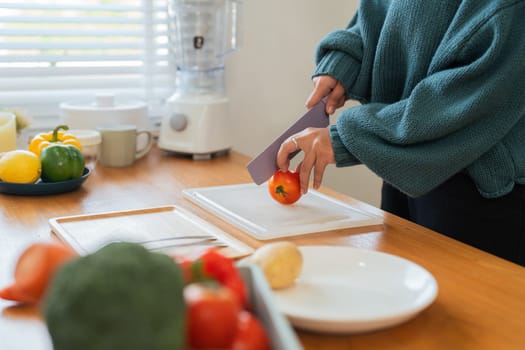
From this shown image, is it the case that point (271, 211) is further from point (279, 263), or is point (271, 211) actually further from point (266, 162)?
point (279, 263)

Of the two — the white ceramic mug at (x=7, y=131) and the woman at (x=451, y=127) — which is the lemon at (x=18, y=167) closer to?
the white ceramic mug at (x=7, y=131)

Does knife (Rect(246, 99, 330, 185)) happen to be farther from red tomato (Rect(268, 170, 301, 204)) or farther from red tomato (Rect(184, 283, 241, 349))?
red tomato (Rect(184, 283, 241, 349))

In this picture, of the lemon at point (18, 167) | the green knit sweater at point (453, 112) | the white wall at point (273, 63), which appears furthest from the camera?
the white wall at point (273, 63)

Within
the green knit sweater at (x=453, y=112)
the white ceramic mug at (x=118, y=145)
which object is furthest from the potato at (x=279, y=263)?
the white ceramic mug at (x=118, y=145)

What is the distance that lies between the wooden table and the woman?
112mm

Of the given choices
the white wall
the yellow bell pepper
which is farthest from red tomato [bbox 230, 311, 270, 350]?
the white wall

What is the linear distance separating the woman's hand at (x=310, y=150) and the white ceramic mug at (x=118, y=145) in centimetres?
55

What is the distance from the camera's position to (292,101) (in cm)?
221

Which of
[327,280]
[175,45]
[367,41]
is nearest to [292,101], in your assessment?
[175,45]

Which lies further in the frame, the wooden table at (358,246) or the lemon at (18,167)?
the lemon at (18,167)

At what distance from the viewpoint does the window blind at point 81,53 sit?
1837mm

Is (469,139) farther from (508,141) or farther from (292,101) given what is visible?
(292,101)

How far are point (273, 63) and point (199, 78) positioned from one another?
34 centimetres

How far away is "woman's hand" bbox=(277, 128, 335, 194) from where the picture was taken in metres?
1.21
